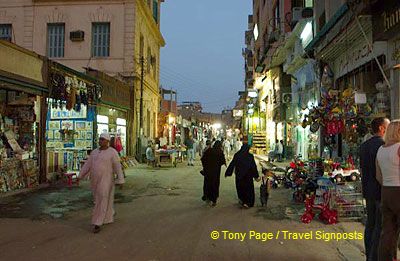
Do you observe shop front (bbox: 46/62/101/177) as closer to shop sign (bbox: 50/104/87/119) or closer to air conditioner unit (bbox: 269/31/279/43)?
shop sign (bbox: 50/104/87/119)

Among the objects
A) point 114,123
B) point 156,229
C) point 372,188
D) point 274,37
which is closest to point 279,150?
point 274,37

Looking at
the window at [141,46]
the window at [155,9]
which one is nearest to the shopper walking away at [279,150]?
the window at [141,46]

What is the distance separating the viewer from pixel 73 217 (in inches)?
326

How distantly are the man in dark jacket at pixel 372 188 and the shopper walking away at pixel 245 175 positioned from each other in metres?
4.74

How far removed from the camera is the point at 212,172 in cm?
1032

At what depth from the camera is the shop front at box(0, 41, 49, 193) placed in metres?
11.3

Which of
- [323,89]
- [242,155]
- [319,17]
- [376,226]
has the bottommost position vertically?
[376,226]

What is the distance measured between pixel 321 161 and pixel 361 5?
369 cm

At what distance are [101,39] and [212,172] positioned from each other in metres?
16.9

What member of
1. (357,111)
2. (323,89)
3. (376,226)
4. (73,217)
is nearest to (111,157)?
(73,217)

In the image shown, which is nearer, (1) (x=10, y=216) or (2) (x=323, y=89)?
(1) (x=10, y=216)

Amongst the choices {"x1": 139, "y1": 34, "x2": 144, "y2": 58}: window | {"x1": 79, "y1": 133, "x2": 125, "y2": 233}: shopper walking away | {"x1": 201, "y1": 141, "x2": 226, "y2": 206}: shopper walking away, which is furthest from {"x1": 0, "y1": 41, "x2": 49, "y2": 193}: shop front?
{"x1": 139, "y1": 34, "x2": 144, "y2": 58}: window

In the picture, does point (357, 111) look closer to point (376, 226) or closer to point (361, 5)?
point (361, 5)

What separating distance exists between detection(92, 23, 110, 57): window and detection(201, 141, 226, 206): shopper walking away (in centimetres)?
1595
